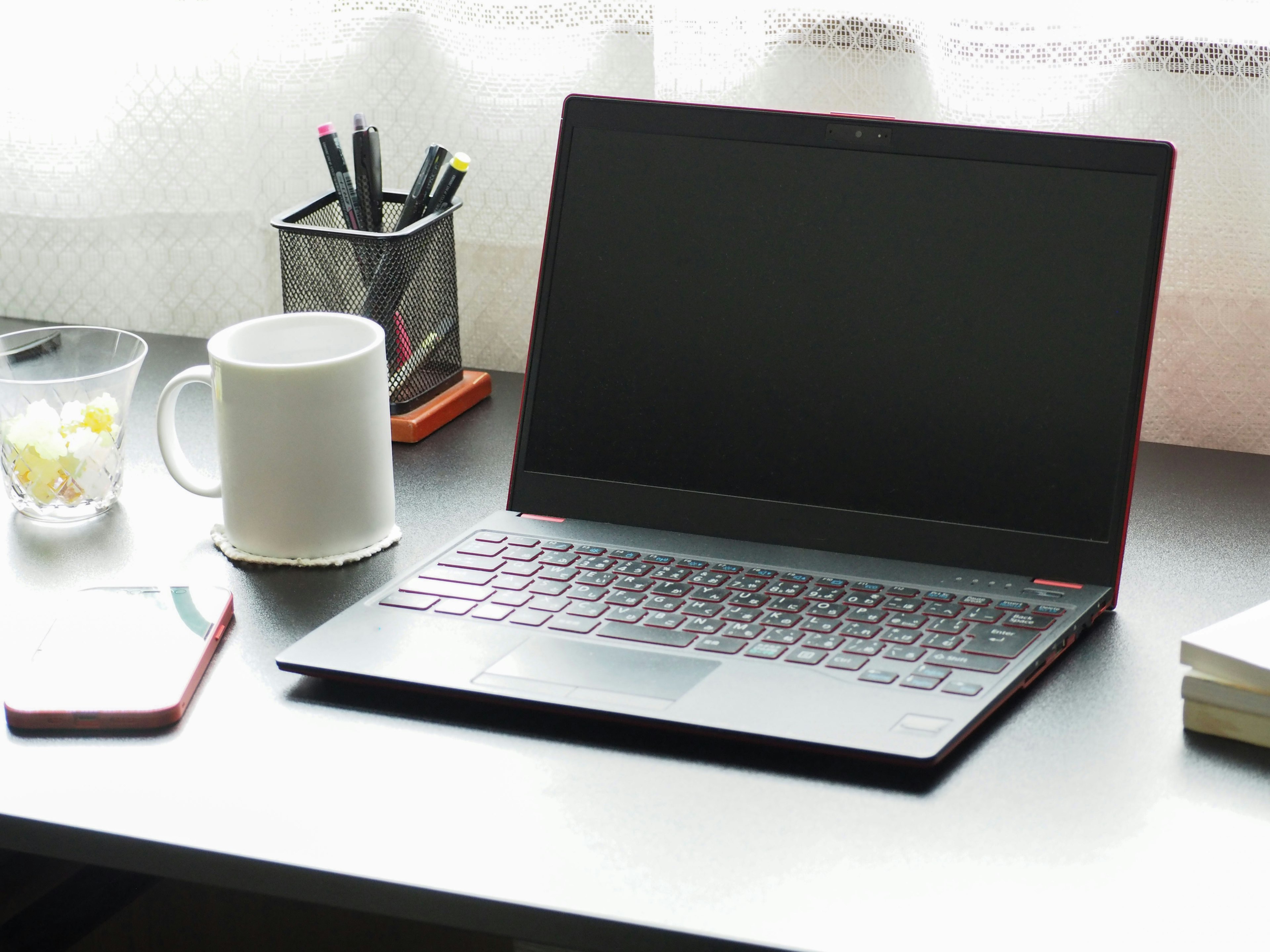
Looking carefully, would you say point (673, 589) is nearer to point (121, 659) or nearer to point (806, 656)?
point (806, 656)

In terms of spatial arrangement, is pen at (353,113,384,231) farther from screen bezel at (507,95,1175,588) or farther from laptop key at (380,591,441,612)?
laptop key at (380,591,441,612)

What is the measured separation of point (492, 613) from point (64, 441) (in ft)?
1.14

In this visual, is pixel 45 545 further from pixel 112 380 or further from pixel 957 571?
pixel 957 571

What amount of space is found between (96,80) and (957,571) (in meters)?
0.87

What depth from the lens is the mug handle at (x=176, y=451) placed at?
2.76ft

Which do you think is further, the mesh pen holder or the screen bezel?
the mesh pen holder

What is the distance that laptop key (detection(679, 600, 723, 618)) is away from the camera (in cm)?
69

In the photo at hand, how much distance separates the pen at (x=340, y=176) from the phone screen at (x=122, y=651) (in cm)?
36

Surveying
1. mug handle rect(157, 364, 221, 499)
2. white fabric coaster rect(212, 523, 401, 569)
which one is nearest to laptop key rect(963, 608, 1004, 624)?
white fabric coaster rect(212, 523, 401, 569)

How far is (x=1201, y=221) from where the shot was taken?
0.94 m

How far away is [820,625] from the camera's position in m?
0.67

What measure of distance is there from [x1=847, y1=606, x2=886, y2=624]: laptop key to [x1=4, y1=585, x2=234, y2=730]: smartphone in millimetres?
314

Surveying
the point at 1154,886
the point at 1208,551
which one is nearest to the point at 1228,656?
the point at 1154,886

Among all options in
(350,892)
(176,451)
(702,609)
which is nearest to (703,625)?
(702,609)
